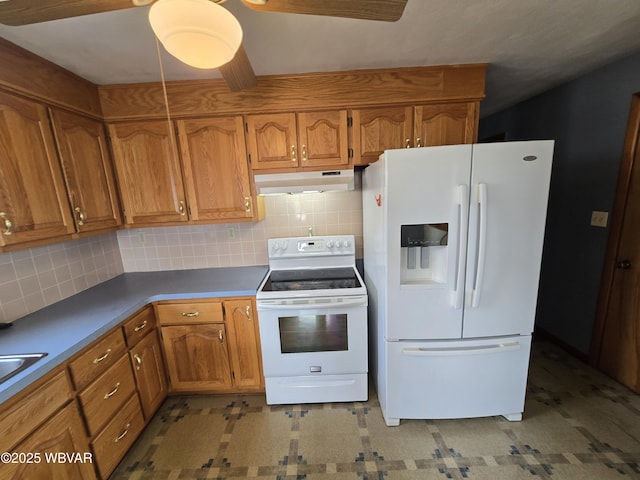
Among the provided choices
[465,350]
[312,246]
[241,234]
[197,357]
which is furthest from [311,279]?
[465,350]

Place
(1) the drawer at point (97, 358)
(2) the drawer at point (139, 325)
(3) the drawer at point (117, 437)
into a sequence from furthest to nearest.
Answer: (2) the drawer at point (139, 325)
(3) the drawer at point (117, 437)
(1) the drawer at point (97, 358)

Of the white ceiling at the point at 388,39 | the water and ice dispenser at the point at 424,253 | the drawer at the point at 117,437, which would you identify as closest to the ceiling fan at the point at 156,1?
the white ceiling at the point at 388,39

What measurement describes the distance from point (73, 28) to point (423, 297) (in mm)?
2243

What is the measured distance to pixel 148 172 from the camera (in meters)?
1.95

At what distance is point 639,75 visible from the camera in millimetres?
1704

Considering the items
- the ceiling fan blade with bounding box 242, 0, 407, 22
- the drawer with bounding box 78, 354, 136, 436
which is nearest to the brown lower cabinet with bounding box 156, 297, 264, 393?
the drawer with bounding box 78, 354, 136, 436

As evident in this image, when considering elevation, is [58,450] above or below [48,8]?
below

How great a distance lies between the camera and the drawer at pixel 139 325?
156 cm

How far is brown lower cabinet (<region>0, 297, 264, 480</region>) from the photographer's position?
1.03 metres

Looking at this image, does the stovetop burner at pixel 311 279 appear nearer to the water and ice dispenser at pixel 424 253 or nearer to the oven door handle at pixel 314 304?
the oven door handle at pixel 314 304

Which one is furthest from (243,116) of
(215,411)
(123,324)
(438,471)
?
(438,471)

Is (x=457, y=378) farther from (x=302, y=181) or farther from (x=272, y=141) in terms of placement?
(x=272, y=141)

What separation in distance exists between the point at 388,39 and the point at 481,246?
4.11 feet

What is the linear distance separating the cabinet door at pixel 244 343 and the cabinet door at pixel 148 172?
0.84 meters
